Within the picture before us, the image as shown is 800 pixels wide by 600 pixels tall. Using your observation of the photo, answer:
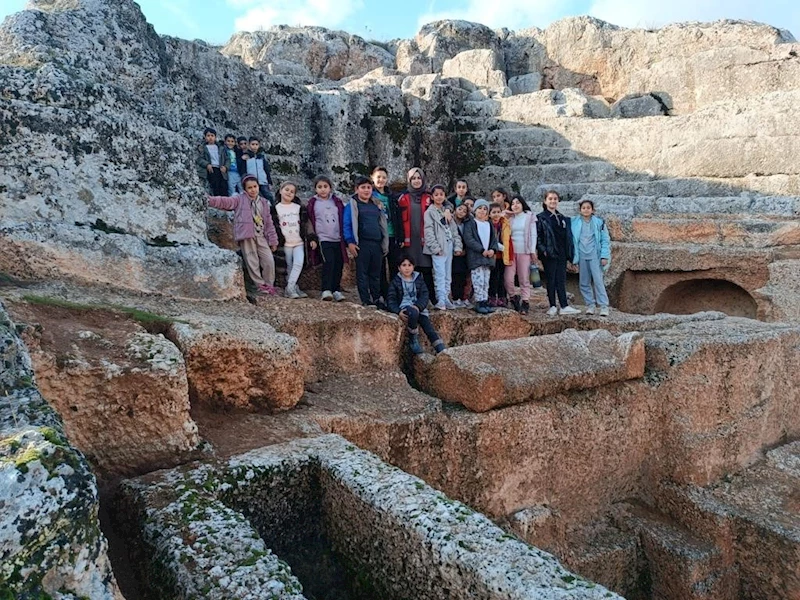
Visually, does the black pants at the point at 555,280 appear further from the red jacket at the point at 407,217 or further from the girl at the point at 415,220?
the red jacket at the point at 407,217

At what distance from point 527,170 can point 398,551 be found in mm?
9069

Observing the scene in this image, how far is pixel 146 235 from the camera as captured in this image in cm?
534

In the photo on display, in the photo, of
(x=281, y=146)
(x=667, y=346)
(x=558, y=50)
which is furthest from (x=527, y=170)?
(x=558, y=50)

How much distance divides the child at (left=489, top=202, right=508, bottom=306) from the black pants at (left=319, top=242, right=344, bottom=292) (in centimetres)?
176

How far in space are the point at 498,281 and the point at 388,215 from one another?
1.51m

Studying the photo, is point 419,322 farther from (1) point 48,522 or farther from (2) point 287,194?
(1) point 48,522

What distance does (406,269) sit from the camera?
5977mm

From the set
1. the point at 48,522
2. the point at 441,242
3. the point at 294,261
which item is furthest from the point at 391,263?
the point at 48,522

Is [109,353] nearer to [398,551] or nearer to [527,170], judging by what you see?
[398,551]

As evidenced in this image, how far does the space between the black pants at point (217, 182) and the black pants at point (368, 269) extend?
2.19 m

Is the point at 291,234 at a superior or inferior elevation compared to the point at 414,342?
superior

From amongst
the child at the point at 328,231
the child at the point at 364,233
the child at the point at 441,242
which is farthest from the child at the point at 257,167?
the child at the point at 441,242

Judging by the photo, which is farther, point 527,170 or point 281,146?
point 527,170

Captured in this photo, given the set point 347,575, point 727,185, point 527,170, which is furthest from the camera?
point 527,170
